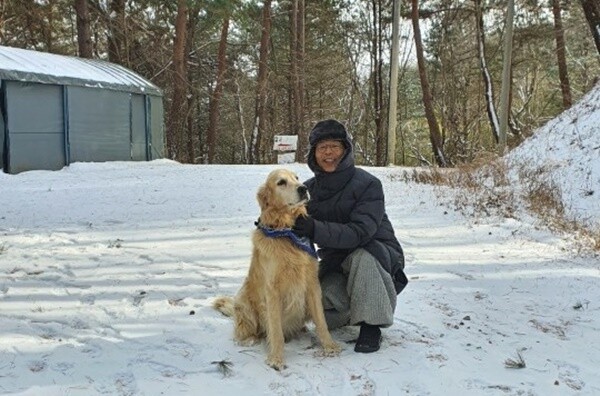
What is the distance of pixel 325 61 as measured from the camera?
73.4 ft

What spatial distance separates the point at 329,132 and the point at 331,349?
1.24 m

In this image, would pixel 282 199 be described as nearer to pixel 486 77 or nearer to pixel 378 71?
pixel 486 77

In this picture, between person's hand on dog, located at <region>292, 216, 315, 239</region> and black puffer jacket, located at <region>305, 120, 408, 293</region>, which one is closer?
person's hand on dog, located at <region>292, 216, 315, 239</region>

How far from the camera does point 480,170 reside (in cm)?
886

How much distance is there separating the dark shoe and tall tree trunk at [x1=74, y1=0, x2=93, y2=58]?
585 inches

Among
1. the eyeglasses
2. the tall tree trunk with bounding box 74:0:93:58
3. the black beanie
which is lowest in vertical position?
the eyeglasses

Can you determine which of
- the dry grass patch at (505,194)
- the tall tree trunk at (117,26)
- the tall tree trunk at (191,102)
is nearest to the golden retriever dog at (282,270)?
the dry grass patch at (505,194)

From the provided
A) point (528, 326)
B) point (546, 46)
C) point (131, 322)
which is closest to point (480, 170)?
point (528, 326)

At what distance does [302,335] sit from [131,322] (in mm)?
1098

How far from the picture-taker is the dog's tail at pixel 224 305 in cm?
339

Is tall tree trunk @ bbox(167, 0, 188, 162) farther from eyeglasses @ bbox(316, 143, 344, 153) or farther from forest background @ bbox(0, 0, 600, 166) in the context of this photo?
eyeglasses @ bbox(316, 143, 344, 153)

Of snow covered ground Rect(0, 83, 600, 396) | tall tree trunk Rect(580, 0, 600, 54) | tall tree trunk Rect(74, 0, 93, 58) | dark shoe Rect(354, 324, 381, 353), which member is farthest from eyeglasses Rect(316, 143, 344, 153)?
tall tree trunk Rect(74, 0, 93, 58)

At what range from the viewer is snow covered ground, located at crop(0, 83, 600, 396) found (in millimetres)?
2549

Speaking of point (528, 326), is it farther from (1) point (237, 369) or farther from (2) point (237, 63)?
(2) point (237, 63)
